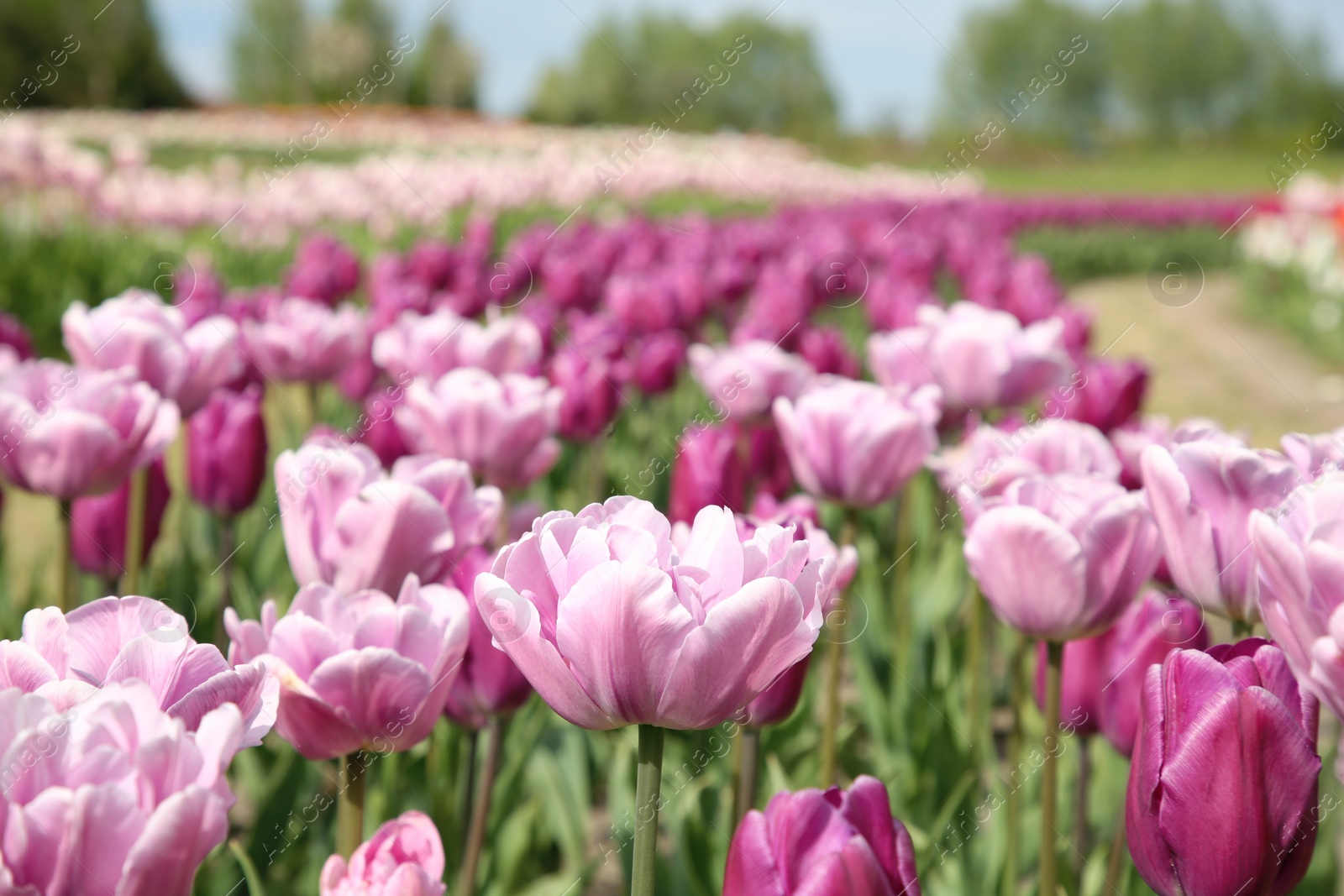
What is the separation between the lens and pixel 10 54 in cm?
4050

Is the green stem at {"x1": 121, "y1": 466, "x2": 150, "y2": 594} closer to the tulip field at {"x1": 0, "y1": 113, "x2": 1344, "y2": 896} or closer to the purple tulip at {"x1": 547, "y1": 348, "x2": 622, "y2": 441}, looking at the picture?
the tulip field at {"x1": 0, "y1": 113, "x2": 1344, "y2": 896}

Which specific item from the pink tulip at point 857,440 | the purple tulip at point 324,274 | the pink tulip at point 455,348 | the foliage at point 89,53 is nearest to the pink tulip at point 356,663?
the pink tulip at point 857,440

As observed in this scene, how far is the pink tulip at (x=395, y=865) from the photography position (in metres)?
0.84

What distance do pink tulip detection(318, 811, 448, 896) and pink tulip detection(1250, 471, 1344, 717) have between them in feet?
2.18

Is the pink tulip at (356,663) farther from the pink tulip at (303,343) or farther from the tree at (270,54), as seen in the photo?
the tree at (270,54)

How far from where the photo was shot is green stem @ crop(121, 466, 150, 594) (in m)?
1.97

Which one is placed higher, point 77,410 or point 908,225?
point 77,410

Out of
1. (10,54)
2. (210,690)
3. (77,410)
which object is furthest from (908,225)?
(10,54)

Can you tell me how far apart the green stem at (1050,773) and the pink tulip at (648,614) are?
513 mm

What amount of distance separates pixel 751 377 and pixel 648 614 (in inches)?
73.3

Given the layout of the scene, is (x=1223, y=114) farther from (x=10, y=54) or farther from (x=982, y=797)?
(x=982, y=797)

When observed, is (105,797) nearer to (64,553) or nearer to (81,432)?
(81,432)

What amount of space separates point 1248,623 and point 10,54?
47890 mm

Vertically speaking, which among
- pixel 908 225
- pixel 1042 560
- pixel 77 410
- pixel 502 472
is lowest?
pixel 908 225
